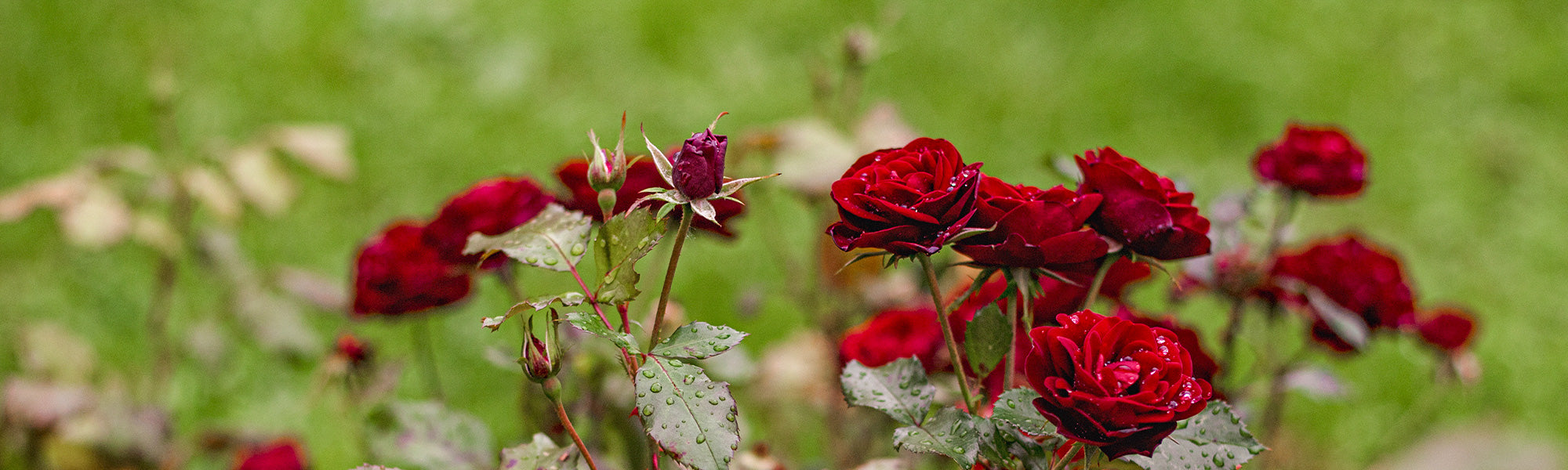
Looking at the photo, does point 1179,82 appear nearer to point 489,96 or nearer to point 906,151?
point 489,96

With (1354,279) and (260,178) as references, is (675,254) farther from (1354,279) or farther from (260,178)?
(260,178)

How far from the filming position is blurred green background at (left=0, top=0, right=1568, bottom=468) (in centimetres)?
193

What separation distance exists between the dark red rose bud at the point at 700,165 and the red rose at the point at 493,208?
0.75ft

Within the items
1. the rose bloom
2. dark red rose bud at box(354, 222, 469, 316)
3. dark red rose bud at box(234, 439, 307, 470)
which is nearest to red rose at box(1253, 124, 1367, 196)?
the rose bloom

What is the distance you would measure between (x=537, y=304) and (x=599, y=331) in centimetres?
3

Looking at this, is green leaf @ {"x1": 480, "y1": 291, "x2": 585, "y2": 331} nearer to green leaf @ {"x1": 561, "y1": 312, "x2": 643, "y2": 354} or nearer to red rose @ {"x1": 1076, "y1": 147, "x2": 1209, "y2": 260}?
Answer: green leaf @ {"x1": 561, "y1": 312, "x2": 643, "y2": 354}

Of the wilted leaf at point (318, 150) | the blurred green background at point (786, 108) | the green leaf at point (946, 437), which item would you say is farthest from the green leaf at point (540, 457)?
the blurred green background at point (786, 108)

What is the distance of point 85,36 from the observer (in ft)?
7.88

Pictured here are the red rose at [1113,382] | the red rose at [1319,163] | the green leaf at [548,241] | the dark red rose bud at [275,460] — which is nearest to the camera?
the red rose at [1113,382]

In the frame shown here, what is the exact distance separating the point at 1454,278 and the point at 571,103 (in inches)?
73.7

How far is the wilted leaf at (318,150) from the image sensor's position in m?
1.33

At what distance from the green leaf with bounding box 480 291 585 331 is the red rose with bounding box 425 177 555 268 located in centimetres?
19

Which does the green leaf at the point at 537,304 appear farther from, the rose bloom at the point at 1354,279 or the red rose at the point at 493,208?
the rose bloom at the point at 1354,279

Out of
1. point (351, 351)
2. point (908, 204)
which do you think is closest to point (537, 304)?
point (908, 204)
